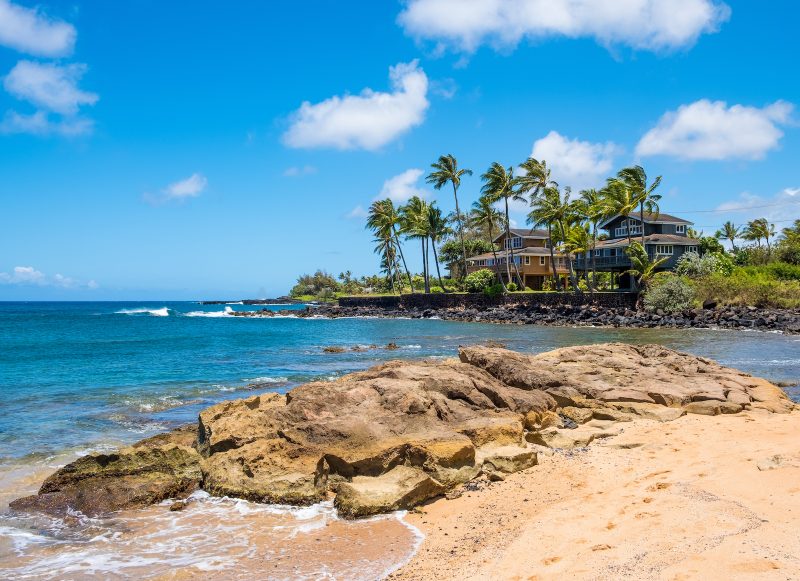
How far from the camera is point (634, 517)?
22.6 feet

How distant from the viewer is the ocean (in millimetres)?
7086

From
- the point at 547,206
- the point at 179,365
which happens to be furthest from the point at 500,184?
the point at 179,365

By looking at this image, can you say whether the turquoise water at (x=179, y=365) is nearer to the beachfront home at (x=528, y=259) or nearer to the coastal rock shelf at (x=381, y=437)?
the coastal rock shelf at (x=381, y=437)

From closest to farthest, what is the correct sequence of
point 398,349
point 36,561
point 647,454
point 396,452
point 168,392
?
point 36,561 → point 396,452 → point 647,454 → point 168,392 → point 398,349

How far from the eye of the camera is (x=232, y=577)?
21.9 feet

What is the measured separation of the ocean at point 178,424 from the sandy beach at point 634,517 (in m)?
0.87

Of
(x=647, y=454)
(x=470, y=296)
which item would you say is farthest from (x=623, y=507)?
(x=470, y=296)

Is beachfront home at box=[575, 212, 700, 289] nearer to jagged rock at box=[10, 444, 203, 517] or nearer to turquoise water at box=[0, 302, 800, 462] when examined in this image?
turquoise water at box=[0, 302, 800, 462]

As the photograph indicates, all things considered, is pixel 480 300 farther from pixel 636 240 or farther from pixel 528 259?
pixel 636 240

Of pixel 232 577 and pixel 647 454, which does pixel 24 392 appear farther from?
pixel 647 454

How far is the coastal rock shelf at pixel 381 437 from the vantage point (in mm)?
9070

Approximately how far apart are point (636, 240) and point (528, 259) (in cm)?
1724

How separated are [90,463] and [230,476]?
2.39 metres

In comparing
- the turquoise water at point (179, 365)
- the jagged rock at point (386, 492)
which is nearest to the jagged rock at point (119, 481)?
the jagged rock at point (386, 492)
